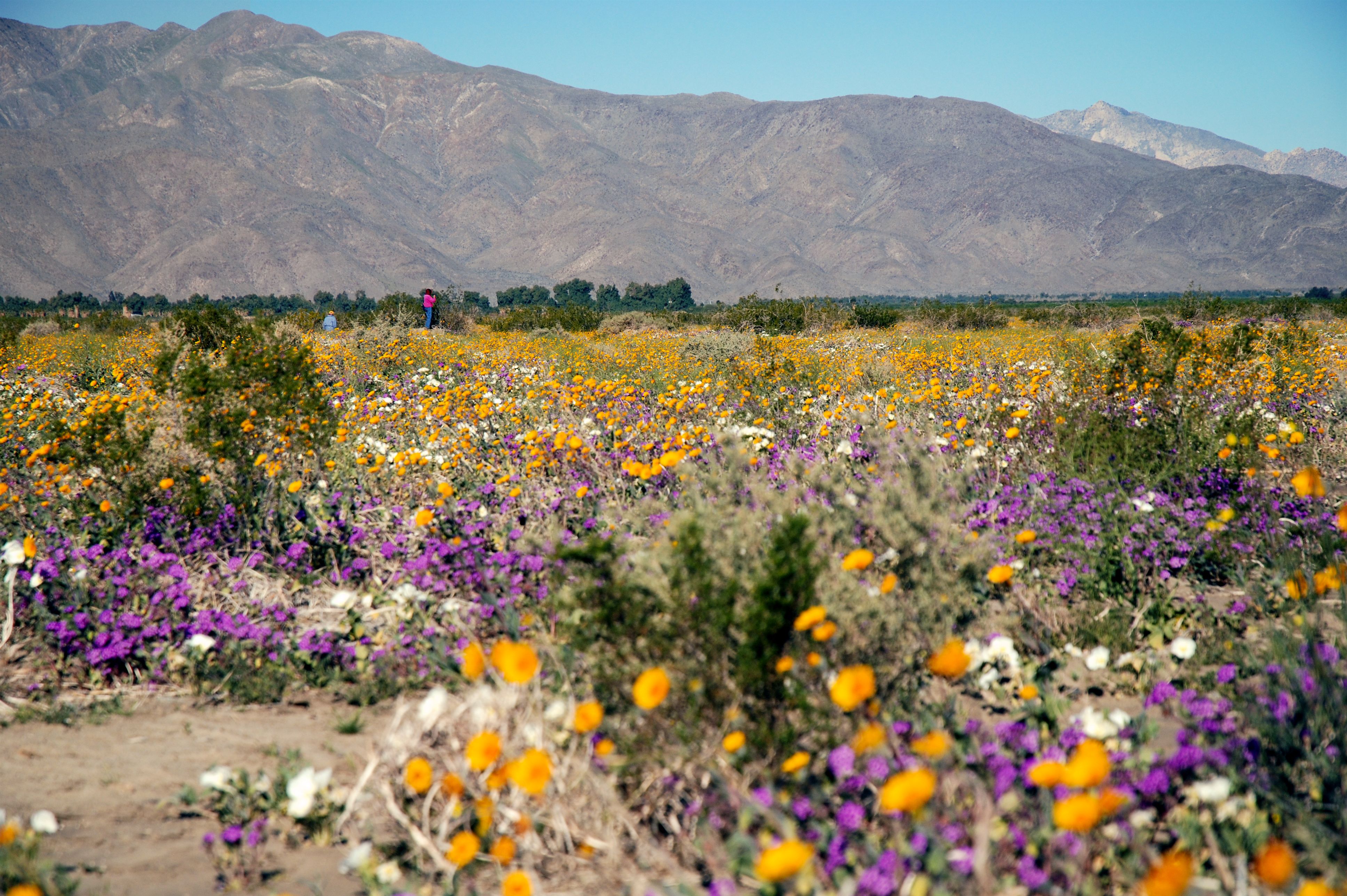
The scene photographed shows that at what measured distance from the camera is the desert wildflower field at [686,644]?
2.07m

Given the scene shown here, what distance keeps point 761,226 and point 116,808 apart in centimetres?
16728

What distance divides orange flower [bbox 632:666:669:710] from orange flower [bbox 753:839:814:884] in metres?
0.50

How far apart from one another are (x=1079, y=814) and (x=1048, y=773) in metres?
0.22

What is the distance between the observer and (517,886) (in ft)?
6.02

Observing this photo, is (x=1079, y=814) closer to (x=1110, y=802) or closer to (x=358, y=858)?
(x=1110, y=802)

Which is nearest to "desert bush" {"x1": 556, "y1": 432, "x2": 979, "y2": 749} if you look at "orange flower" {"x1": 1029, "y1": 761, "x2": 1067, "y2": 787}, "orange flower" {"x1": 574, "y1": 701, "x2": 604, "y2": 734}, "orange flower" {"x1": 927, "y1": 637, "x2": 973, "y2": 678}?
"orange flower" {"x1": 574, "y1": 701, "x2": 604, "y2": 734}

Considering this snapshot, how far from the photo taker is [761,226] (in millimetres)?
161500

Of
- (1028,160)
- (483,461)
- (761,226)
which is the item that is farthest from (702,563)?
(1028,160)

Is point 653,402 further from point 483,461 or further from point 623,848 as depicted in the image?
point 623,848

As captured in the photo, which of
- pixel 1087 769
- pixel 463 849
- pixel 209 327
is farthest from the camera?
pixel 209 327

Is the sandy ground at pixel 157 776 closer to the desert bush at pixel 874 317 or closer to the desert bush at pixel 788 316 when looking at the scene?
the desert bush at pixel 788 316

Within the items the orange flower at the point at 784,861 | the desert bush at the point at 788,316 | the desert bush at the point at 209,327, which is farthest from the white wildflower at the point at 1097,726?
the desert bush at the point at 788,316

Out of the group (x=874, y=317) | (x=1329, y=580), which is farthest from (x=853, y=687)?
(x=874, y=317)

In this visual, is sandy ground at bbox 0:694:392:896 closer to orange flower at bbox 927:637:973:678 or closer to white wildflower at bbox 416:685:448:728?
white wildflower at bbox 416:685:448:728
